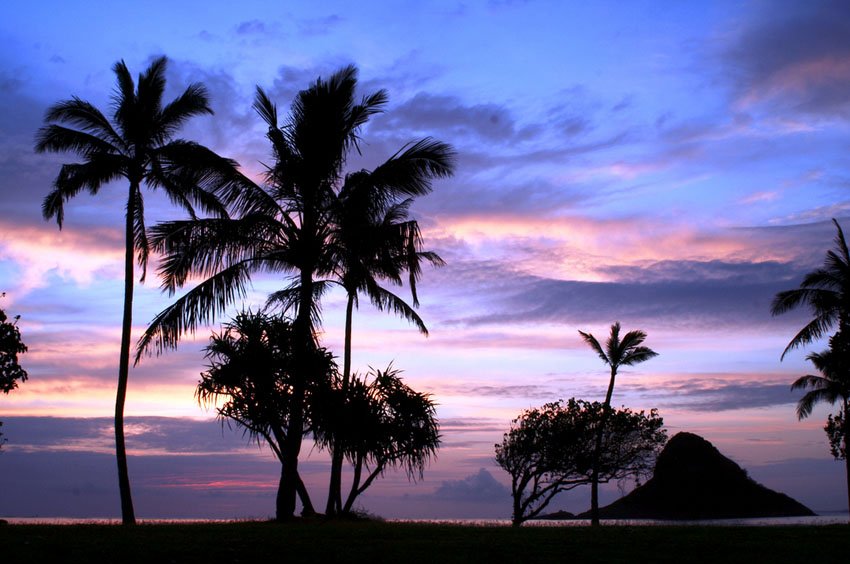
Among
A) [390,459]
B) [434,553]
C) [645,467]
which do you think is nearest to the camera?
[434,553]

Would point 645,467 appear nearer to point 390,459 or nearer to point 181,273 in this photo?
point 390,459

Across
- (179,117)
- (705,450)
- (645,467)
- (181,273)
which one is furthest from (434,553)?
(705,450)

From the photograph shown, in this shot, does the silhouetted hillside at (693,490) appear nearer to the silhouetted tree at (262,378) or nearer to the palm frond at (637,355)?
the palm frond at (637,355)

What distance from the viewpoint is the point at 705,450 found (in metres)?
75.8

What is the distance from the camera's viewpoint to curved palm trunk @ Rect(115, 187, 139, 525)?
23.7m

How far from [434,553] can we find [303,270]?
38.7 feet

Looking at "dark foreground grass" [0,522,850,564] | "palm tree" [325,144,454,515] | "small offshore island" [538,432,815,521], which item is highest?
"palm tree" [325,144,454,515]

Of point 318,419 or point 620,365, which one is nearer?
point 318,419

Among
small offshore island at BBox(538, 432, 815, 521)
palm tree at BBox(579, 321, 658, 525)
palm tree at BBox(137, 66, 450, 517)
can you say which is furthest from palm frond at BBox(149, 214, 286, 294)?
small offshore island at BBox(538, 432, 815, 521)

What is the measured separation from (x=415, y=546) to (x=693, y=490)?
68.2m

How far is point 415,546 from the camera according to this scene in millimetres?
11805

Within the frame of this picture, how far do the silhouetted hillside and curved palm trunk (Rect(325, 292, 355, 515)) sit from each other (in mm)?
48098

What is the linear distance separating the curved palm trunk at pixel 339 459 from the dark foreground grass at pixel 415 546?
349 inches

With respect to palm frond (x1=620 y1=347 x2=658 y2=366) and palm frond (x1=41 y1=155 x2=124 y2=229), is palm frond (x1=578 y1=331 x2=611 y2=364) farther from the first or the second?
palm frond (x1=41 y1=155 x2=124 y2=229)
